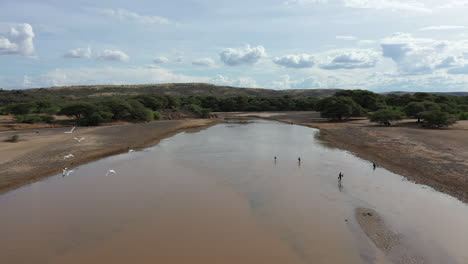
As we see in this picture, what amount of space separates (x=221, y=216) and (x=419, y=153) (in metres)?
22.6

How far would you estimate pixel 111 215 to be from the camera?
1506cm

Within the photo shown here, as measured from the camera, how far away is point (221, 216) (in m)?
15.0

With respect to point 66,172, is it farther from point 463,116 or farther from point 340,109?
point 463,116

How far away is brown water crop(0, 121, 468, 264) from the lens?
11.6 metres

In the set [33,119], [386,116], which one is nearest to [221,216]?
[386,116]

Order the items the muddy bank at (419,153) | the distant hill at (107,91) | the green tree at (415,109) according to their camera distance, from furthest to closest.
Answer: the distant hill at (107,91), the green tree at (415,109), the muddy bank at (419,153)

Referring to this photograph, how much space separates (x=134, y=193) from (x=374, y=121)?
155 ft

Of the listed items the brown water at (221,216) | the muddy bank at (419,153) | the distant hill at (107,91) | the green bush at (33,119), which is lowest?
the brown water at (221,216)

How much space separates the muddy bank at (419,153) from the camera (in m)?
19.8

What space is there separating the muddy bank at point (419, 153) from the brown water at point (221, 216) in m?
1.83

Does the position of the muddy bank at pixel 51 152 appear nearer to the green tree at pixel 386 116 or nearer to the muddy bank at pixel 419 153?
the muddy bank at pixel 419 153

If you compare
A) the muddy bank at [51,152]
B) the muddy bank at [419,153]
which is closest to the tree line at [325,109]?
the muddy bank at [419,153]

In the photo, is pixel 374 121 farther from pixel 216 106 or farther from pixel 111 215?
pixel 216 106

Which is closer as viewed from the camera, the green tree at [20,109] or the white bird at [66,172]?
the white bird at [66,172]
